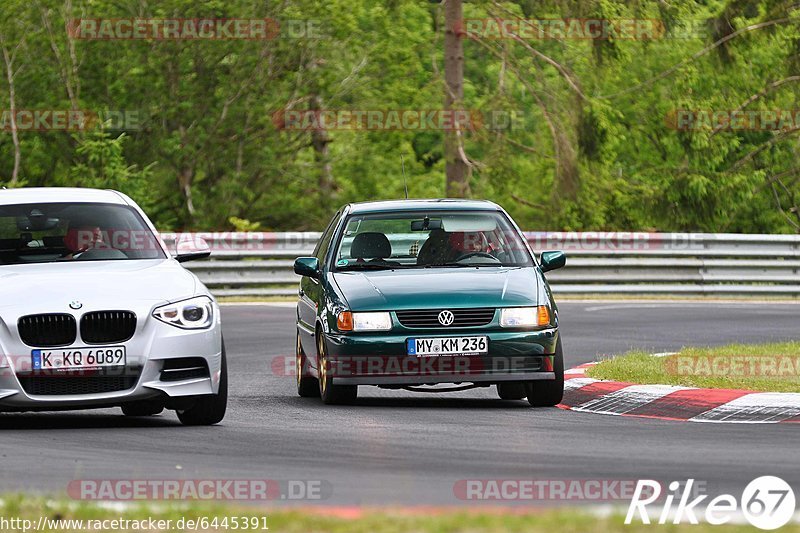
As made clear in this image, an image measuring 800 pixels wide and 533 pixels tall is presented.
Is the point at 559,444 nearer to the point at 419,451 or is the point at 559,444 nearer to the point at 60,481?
the point at 419,451

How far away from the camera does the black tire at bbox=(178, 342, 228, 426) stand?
1130 cm

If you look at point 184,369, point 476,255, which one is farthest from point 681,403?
point 184,369

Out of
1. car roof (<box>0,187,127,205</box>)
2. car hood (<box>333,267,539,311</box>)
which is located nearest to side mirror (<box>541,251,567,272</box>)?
car hood (<box>333,267,539,311</box>)

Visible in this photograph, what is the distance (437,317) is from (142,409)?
2244 mm

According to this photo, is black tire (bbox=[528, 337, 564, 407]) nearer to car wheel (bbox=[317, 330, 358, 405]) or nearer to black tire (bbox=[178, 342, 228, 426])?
car wheel (bbox=[317, 330, 358, 405])

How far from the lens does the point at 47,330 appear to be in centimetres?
1073

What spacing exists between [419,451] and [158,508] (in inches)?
105

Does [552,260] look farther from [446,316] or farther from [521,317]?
[446,316]

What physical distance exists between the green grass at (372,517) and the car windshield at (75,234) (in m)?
4.77

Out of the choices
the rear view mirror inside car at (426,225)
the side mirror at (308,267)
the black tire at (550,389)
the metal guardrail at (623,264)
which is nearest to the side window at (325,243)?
the side mirror at (308,267)

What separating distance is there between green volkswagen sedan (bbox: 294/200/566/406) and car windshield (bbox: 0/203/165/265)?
1469 mm

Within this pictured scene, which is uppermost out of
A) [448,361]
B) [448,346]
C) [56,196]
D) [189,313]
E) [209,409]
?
[56,196]

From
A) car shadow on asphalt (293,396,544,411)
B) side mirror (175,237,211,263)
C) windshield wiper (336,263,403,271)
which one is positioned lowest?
car shadow on asphalt (293,396,544,411)

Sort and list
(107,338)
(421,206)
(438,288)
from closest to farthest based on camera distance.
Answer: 1. (107,338)
2. (438,288)
3. (421,206)
